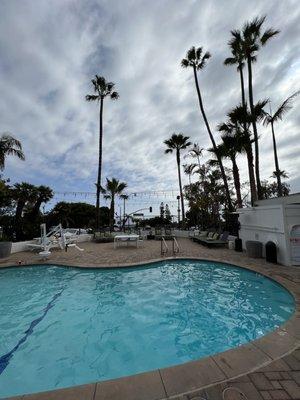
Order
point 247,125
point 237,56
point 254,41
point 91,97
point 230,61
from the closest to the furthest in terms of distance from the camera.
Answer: point 247,125 → point 254,41 → point 237,56 → point 230,61 → point 91,97

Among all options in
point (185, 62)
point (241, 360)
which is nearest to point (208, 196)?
point (185, 62)

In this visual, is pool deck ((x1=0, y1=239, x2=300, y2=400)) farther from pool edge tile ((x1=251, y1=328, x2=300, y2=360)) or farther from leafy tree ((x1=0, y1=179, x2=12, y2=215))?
leafy tree ((x1=0, y1=179, x2=12, y2=215))

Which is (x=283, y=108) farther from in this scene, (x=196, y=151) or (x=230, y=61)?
(x=196, y=151)

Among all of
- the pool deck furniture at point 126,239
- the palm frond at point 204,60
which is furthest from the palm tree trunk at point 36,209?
the palm frond at point 204,60

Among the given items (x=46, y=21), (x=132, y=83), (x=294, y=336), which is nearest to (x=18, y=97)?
(x=46, y=21)

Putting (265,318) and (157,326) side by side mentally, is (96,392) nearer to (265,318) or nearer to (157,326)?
(157,326)

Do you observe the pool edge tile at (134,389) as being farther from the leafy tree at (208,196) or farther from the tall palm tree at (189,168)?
the tall palm tree at (189,168)

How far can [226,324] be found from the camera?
15.9 feet

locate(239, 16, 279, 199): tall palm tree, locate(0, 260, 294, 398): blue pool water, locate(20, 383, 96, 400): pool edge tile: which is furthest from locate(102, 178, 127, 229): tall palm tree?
locate(20, 383, 96, 400): pool edge tile

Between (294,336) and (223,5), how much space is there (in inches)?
327

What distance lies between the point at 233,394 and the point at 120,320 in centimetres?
344

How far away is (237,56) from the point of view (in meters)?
16.2

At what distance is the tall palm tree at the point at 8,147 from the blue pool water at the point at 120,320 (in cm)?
790

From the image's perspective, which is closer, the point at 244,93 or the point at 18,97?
the point at 18,97
